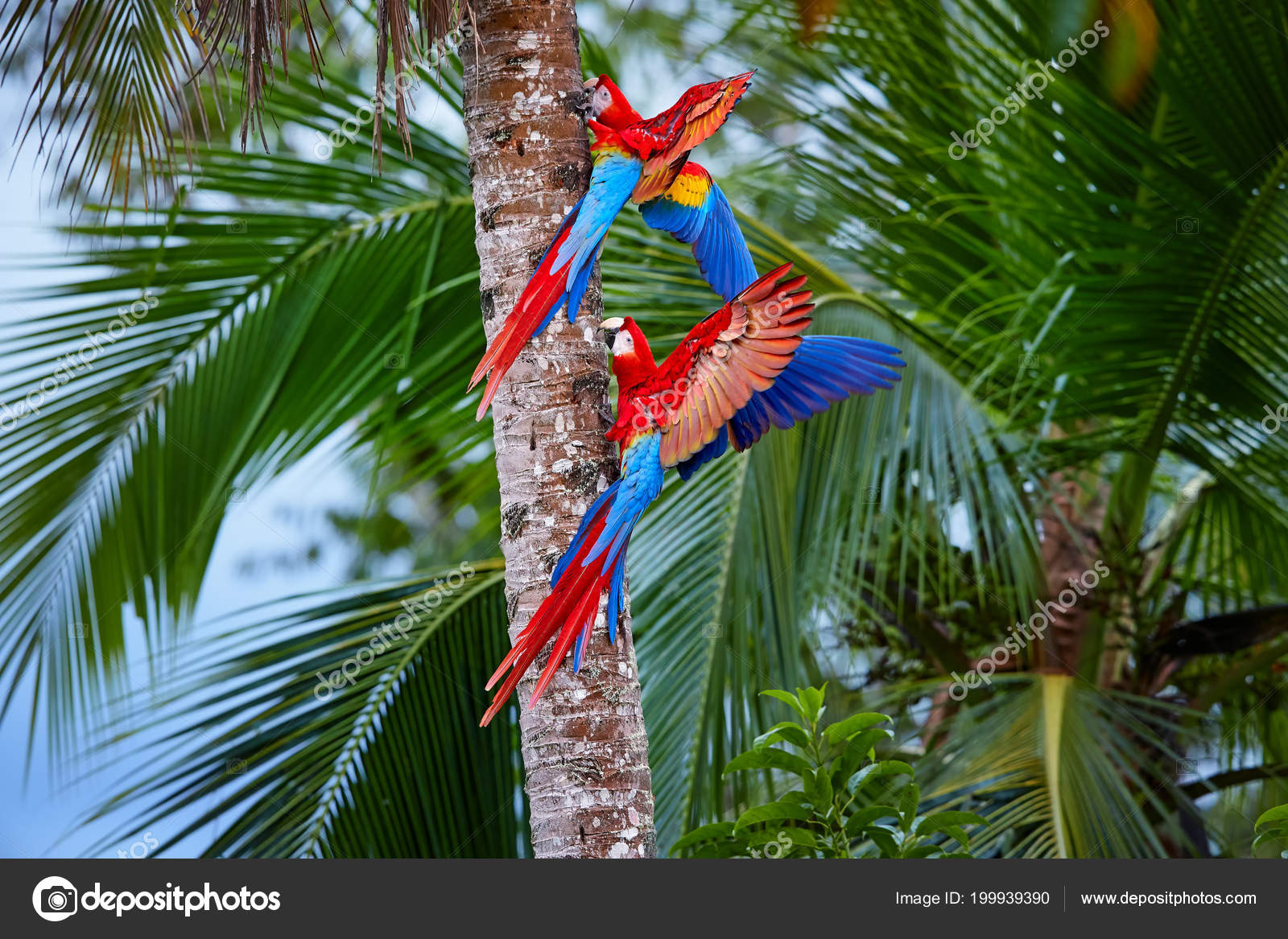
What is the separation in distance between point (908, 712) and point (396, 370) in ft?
5.52

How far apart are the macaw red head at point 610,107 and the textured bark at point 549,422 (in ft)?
0.14

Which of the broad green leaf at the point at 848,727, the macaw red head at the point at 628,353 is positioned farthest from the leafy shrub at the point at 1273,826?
the macaw red head at the point at 628,353

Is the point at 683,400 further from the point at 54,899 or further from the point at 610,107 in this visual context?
the point at 54,899

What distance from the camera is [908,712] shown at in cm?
310

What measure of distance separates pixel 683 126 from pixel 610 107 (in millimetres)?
119

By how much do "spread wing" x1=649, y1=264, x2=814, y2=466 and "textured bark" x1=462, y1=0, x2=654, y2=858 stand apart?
0.16 metres

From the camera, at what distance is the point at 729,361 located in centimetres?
134

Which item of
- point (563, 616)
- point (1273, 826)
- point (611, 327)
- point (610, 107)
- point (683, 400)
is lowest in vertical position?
point (1273, 826)

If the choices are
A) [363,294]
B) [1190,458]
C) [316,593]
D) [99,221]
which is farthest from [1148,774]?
[99,221]

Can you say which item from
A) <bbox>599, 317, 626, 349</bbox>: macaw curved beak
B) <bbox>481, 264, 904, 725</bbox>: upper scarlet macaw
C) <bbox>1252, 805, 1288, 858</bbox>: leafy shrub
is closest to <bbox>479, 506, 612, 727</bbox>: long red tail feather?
<bbox>481, 264, 904, 725</bbox>: upper scarlet macaw

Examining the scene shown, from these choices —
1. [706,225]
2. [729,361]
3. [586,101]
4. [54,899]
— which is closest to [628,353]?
[729,361]

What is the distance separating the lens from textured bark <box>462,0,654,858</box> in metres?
1.41

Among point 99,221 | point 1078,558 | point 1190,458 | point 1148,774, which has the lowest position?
point 1148,774

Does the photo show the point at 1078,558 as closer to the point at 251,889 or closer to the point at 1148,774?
the point at 1148,774
